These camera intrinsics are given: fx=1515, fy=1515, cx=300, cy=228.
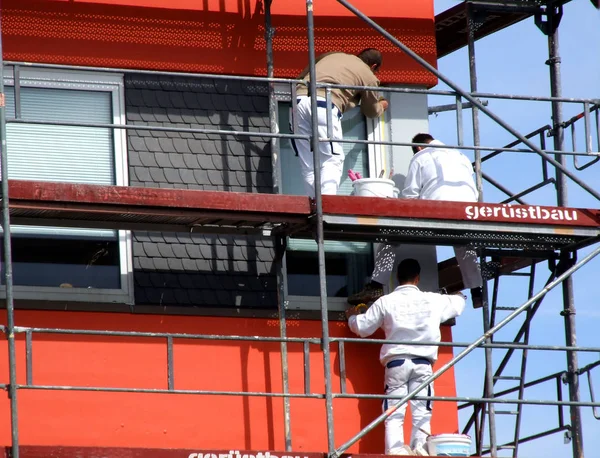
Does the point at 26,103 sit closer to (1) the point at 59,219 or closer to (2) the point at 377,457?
(1) the point at 59,219

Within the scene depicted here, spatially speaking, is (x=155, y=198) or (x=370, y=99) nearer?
(x=155, y=198)

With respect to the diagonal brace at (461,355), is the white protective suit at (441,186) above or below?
above

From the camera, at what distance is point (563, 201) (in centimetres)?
1526

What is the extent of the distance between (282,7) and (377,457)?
496 cm

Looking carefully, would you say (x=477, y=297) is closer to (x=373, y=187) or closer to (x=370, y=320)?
(x=370, y=320)

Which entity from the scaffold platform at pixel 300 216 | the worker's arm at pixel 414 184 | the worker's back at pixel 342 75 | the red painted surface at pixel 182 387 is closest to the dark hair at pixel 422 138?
the worker's arm at pixel 414 184

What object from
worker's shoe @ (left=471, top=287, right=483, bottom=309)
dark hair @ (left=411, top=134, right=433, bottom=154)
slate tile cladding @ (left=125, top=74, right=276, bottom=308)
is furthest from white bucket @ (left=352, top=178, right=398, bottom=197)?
worker's shoe @ (left=471, top=287, right=483, bottom=309)

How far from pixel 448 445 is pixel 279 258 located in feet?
8.04

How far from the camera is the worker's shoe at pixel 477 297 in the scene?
15062 millimetres

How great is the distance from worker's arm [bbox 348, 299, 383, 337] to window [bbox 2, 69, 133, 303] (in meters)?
2.13

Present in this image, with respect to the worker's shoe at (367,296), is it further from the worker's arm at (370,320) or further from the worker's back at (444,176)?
the worker's back at (444,176)

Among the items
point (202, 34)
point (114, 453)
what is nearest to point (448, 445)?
point (114, 453)

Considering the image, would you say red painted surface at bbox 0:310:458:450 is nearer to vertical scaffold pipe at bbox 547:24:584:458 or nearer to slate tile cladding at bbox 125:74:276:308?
slate tile cladding at bbox 125:74:276:308

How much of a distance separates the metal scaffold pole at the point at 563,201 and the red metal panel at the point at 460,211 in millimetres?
855
